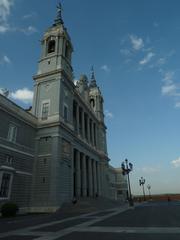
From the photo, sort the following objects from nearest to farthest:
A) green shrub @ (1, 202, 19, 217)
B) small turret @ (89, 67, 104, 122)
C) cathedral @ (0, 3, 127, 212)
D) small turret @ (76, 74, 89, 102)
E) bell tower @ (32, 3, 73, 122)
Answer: green shrub @ (1, 202, 19, 217) < cathedral @ (0, 3, 127, 212) < bell tower @ (32, 3, 73, 122) < small turret @ (76, 74, 89, 102) < small turret @ (89, 67, 104, 122)

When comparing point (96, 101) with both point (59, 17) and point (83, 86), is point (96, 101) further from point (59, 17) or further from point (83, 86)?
point (59, 17)

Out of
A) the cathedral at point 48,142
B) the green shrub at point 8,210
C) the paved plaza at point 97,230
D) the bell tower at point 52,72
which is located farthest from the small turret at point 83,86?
the paved plaza at point 97,230

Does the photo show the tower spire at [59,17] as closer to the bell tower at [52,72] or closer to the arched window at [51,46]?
the bell tower at [52,72]

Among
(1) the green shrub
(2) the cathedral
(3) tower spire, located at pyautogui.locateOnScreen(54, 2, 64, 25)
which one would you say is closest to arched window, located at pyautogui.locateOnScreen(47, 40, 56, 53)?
(2) the cathedral

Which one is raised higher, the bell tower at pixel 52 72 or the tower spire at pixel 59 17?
the tower spire at pixel 59 17

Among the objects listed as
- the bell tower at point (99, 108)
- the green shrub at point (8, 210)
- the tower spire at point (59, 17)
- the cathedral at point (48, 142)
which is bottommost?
the green shrub at point (8, 210)

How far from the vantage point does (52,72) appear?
117 ft

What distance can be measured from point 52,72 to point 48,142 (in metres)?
11.5

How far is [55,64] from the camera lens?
3700cm

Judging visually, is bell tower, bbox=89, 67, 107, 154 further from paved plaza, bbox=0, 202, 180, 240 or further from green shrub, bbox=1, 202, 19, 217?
paved plaza, bbox=0, 202, 180, 240

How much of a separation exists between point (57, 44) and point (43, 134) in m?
16.6

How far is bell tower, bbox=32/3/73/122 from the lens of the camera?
3397 centimetres

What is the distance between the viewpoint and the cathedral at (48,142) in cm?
2648

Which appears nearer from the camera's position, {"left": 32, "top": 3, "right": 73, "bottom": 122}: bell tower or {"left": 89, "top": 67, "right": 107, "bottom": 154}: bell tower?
{"left": 32, "top": 3, "right": 73, "bottom": 122}: bell tower
